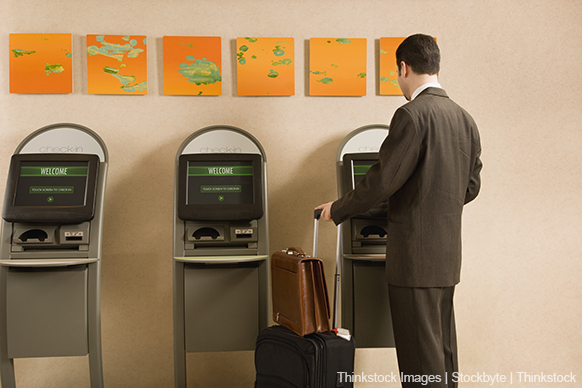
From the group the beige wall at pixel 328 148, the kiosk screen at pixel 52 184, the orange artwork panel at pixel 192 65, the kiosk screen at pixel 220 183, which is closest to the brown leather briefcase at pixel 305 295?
the kiosk screen at pixel 220 183

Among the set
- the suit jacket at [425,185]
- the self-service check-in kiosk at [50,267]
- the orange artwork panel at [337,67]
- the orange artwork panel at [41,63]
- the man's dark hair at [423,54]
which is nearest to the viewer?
the suit jacket at [425,185]

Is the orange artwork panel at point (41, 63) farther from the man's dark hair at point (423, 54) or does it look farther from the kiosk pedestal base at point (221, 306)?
the man's dark hair at point (423, 54)

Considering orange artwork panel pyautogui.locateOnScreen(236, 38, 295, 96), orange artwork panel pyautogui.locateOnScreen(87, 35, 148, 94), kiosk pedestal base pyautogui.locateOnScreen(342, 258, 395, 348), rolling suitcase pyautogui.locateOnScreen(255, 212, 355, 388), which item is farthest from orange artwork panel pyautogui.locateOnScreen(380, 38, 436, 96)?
rolling suitcase pyautogui.locateOnScreen(255, 212, 355, 388)

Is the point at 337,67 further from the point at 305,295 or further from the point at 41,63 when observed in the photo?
the point at 41,63

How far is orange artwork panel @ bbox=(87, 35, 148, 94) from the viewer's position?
2604 millimetres

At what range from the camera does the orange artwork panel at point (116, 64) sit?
2604 mm

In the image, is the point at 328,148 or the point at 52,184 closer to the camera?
the point at 52,184

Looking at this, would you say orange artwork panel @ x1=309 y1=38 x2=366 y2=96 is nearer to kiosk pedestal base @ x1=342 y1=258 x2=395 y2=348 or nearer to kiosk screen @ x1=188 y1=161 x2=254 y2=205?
kiosk screen @ x1=188 y1=161 x2=254 y2=205

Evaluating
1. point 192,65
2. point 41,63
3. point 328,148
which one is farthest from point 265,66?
point 41,63

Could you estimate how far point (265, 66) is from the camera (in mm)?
2670

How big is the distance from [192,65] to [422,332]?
2093 mm

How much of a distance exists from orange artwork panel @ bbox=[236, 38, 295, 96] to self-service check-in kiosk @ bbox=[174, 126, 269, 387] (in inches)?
27.4

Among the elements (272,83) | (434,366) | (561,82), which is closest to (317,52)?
(272,83)

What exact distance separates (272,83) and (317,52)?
37cm
